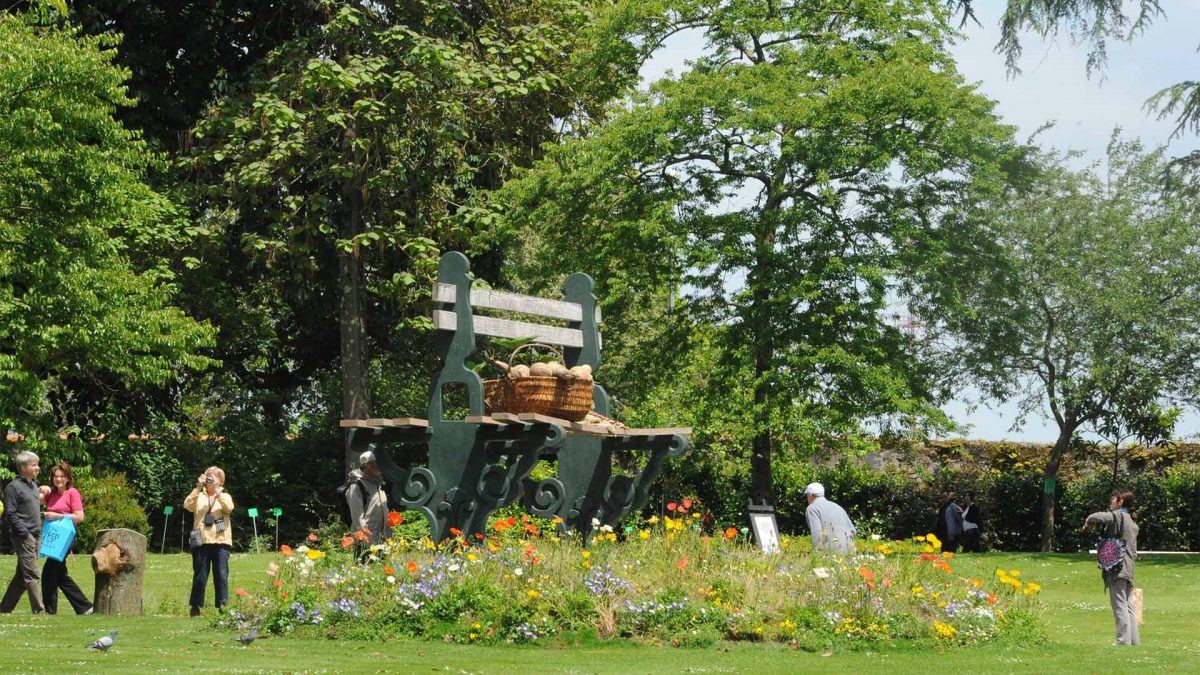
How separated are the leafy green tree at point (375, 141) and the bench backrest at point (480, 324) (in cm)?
1260

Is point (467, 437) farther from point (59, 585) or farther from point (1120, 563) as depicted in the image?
point (1120, 563)

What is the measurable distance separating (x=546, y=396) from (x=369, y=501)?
2.38 meters

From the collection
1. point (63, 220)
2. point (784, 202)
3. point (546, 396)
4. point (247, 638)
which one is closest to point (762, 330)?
point (784, 202)

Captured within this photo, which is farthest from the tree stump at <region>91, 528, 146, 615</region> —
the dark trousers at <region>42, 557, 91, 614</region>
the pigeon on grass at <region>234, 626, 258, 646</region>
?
the pigeon on grass at <region>234, 626, 258, 646</region>

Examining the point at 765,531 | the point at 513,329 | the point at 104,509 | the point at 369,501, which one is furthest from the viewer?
the point at 104,509

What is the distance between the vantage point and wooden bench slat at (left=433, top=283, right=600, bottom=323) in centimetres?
1449

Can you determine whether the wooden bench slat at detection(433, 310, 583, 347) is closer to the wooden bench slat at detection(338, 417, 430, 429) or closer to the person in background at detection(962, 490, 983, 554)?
the wooden bench slat at detection(338, 417, 430, 429)

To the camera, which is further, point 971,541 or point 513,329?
point 971,541

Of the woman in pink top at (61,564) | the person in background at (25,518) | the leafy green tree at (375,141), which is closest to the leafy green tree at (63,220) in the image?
the leafy green tree at (375,141)

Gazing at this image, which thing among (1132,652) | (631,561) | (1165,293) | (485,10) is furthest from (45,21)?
(1165,293)

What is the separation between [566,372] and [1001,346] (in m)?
21.3

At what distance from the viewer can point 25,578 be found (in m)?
15.3

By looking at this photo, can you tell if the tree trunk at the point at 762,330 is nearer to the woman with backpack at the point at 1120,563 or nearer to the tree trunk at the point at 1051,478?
the tree trunk at the point at 1051,478

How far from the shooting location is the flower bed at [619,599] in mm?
12688
